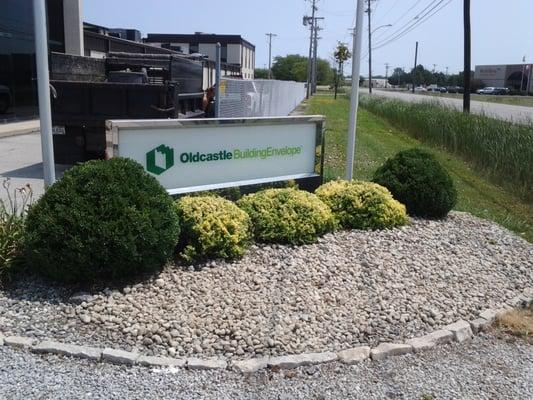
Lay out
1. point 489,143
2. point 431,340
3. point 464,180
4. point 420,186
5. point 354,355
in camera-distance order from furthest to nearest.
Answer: point 489,143 → point 464,180 → point 420,186 → point 431,340 → point 354,355

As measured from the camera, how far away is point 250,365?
3.65 metres

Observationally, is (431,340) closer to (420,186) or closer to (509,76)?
(420,186)

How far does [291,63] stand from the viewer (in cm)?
12681

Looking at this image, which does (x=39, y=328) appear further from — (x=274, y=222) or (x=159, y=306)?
(x=274, y=222)

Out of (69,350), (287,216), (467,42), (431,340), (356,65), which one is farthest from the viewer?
(467,42)

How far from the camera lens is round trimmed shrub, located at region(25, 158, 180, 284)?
13.7 feet

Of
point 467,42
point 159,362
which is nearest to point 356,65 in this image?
point 159,362

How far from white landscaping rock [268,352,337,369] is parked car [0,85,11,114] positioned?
656 inches

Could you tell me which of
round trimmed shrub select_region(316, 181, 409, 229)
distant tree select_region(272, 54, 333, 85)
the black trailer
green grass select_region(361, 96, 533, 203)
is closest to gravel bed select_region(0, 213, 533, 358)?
round trimmed shrub select_region(316, 181, 409, 229)

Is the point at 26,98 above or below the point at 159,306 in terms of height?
above

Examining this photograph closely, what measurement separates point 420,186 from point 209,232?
3.02 metres

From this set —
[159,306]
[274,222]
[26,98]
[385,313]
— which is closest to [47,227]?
[159,306]

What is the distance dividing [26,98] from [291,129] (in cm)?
1527

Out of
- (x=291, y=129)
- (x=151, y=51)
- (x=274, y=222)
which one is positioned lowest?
(x=274, y=222)
